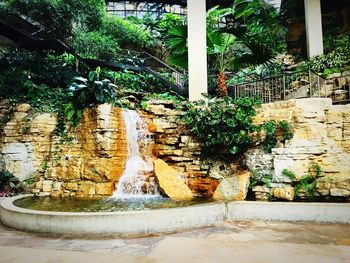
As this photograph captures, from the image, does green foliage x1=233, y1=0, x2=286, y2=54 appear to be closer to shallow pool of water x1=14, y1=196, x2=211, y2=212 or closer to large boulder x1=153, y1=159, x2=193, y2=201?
large boulder x1=153, y1=159, x2=193, y2=201

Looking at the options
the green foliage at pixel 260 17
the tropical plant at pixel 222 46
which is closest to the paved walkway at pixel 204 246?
the tropical plant at pixel 222 46

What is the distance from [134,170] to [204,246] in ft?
14.1

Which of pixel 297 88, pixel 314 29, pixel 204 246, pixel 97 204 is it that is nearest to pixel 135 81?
pixel 297 88

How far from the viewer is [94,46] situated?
15.5 meters

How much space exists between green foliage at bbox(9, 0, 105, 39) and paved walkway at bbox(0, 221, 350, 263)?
40.1ft

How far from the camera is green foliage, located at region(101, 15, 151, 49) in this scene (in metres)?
17.9

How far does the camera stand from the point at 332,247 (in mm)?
3740

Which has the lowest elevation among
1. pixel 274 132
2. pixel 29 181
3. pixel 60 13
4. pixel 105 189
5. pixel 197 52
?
pixel 105 189

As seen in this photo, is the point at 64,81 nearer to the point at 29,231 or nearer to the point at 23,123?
the point at 23,123

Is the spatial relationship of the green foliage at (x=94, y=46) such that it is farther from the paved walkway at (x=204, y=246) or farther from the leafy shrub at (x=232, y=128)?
the paved walkway at (x=204, y=246)

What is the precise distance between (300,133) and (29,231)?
19.5ft

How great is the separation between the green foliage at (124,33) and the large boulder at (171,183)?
13.2 metres

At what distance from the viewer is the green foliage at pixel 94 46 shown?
49.7 feet

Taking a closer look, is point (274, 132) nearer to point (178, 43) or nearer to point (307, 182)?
point (307, 182)
